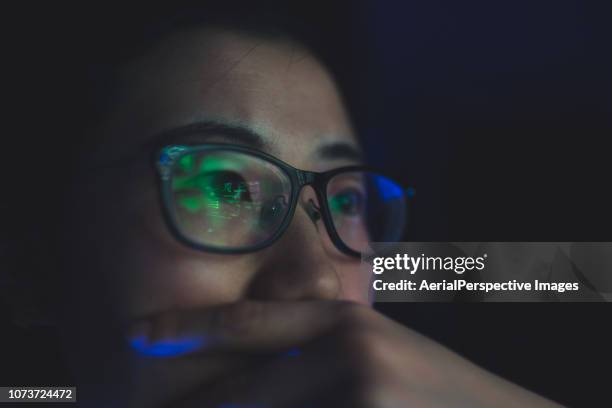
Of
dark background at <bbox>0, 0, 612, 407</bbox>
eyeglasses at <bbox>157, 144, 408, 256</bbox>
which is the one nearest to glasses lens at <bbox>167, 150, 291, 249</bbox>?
eyeglasses at <bbox>157, 144, 408, 256</bbox>

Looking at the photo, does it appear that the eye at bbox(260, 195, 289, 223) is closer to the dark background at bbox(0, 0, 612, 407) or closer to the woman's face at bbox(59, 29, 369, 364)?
the woman's face at bbox(59, 29, 369, 364)

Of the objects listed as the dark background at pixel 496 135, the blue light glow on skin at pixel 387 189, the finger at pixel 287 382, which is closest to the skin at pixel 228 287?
the finger at pixel 287 382

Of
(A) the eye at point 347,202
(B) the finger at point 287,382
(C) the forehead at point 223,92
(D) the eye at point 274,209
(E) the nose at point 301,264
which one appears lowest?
(B) the finger at point 287,382

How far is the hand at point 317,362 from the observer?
0.45 meters

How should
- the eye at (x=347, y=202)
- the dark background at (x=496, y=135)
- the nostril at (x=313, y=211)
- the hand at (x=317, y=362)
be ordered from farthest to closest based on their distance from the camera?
the dark background at (x=496, y=135) → the eye at (x=347, y=202) → the nostril at (x=313, y=211) → the hand at (x=317, y=362)

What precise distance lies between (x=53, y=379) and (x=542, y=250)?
3.14 feet

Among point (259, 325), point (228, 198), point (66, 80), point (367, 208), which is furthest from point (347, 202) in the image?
point (66, 80)

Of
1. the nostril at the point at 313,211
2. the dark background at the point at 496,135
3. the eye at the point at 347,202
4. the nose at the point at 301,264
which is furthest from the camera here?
the dark background at the point at 496,135

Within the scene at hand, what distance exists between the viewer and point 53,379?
719mm

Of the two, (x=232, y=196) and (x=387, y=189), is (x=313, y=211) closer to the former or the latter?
(x=232, y=196)

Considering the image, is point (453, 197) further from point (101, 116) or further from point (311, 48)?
point (101, 116)

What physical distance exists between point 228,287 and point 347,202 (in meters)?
0.36

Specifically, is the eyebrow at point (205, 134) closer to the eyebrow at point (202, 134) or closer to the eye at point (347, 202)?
the eyebrow at point (202, 134)

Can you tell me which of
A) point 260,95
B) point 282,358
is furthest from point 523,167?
point 282,358
